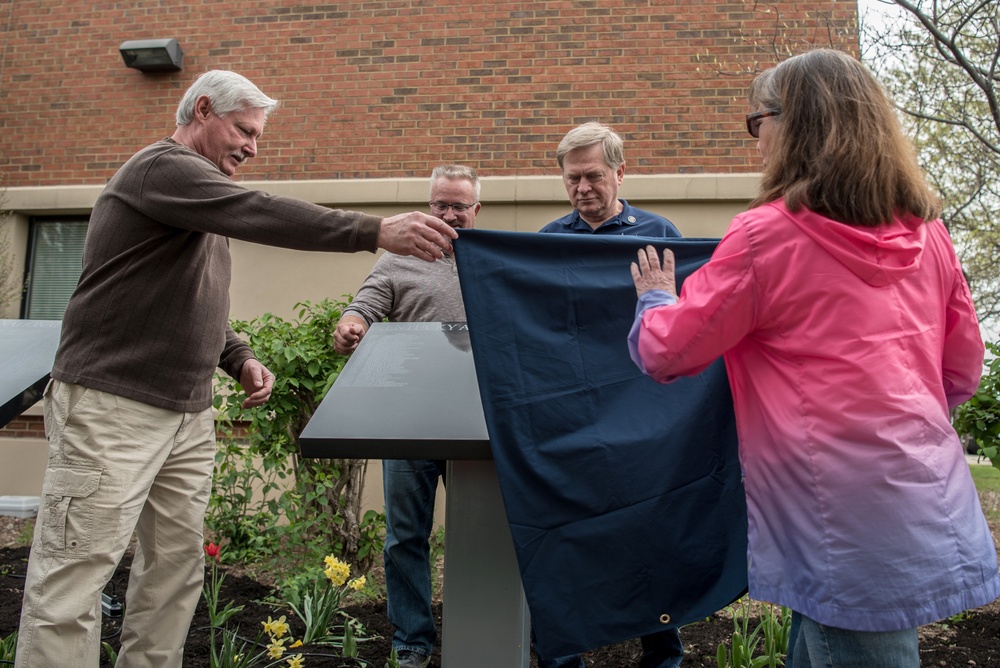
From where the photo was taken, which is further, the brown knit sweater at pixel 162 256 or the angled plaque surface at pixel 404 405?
the brown knit sweater at pixel 162 256

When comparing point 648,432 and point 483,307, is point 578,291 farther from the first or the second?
point 648,432

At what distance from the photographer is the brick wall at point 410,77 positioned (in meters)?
7.02

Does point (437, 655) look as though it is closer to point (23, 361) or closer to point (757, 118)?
point (23, 361)

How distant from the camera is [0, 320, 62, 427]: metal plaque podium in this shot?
9.21 ft

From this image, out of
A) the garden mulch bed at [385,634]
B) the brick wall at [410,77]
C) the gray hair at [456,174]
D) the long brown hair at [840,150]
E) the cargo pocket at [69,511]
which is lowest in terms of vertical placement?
the garden mulch bed at [385,634]

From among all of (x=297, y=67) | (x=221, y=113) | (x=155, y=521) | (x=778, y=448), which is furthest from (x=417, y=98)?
(x=778, y=448)

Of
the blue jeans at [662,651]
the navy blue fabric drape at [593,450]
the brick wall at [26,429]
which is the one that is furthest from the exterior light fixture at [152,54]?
the blue jeans at [662,651]

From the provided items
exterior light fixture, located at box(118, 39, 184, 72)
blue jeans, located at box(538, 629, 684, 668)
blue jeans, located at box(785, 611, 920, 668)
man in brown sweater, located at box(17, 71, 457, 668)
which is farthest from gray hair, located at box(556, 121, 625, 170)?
exterior light fixture, located at box(118, 39, 184, 72)

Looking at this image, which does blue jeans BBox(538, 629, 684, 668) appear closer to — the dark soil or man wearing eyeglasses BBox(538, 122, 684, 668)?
the dark soil

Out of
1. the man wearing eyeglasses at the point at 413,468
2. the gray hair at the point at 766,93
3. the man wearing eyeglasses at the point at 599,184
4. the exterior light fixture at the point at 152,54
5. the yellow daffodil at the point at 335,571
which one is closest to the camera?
the gray hair at the point at 766,93

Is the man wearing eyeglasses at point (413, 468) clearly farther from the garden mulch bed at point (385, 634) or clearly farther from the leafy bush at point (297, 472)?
the leafy bush at point (297, 472)

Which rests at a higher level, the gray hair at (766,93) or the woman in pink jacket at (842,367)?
the gray hair at (766,93)

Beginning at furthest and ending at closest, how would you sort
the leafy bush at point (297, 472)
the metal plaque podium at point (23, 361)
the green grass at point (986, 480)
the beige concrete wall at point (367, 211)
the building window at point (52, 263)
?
the green grass at point (986, 480)
the building window at point (52, 263)
the beige concrete wall at point (367, 211)
the leafy bush at point (297, 472)
the metal plaque podium at point (23, 361)

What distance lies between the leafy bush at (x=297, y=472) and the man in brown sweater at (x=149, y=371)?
1905mm
